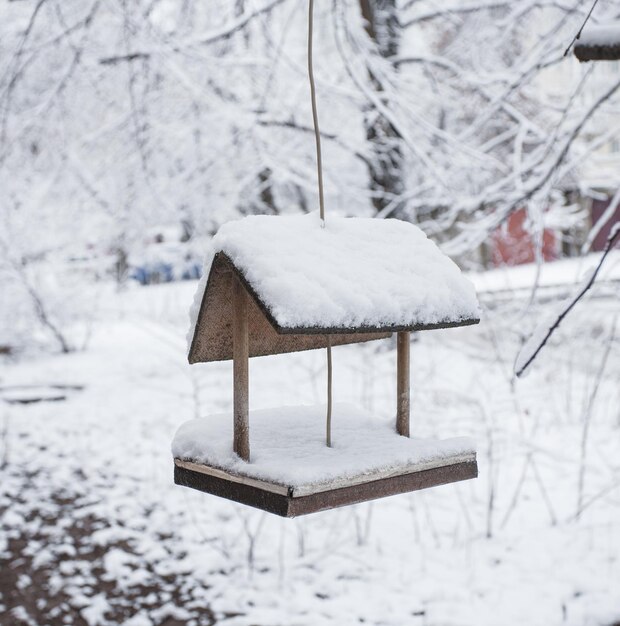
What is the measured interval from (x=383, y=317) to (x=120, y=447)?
528 cm

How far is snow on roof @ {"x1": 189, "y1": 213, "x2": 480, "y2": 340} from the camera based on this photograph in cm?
148

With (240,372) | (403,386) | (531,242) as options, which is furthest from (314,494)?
(531,242)

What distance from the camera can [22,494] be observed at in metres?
5.43

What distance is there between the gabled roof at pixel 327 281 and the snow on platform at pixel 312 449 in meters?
0.21

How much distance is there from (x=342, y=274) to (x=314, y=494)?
47 cm

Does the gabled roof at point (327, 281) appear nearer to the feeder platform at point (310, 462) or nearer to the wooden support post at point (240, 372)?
the wooden support post at point (240, 372)

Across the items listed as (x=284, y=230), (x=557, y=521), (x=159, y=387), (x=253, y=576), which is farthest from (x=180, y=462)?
(x=159, y=387)

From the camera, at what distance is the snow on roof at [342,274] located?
58.4 inches

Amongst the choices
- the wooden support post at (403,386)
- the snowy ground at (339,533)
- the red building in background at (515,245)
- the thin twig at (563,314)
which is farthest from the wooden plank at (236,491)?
the red building in background at (515,245)

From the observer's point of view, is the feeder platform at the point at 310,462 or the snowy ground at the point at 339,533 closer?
the feeder platform at the point at 310,462

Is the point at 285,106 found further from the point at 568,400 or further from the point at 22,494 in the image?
the point at 22,494

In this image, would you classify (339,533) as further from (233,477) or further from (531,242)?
(531,242)

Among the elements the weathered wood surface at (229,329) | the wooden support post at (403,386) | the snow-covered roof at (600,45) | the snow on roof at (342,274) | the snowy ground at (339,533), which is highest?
the snow-covered roof at (600,45)

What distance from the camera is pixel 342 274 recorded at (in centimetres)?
160
